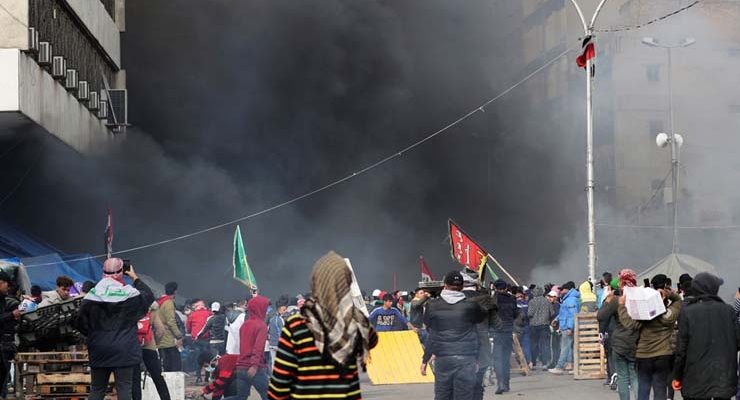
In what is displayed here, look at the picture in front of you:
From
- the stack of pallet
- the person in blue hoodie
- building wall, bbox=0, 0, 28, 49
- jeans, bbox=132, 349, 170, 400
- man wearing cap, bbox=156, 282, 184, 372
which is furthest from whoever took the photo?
building wall, bbox=0, 0, 28, 49

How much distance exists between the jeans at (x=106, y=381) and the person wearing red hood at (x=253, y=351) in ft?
4.31

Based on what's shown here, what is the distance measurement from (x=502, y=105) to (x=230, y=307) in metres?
35.2

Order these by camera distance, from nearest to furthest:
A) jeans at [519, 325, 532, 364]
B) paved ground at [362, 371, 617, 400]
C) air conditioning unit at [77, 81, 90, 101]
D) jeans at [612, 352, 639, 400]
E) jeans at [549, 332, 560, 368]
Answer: jeans at [612, 352, 639, 400] → paved ground at [362, 371, 617, 400] → jeans at [549, 332, 560, 368] → jeans at [519, 325, 532, 364] → air conditioning unit at [77, 81, 90, 101]

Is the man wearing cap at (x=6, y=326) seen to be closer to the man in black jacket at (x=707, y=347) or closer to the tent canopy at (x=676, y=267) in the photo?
the man in black jacket at (x=707, y=347)

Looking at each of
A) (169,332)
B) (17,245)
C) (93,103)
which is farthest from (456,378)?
(93,103)

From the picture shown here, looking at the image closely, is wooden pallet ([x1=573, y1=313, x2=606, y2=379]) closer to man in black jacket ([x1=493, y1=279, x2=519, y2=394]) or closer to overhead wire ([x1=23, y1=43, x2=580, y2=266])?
man in black jacket ([x1=493, y1=279, x2=519, y2=394])

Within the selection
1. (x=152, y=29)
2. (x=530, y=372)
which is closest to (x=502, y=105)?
(x=152, y=29)

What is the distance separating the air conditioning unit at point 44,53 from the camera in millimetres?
24625

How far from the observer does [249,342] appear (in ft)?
33.3

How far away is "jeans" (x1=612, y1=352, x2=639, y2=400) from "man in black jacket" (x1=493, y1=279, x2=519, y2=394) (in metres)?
4.31

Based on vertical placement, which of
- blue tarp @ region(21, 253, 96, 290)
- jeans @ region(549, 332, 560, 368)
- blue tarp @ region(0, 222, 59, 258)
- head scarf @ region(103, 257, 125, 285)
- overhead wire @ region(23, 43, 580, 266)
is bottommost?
jeans @ region(549, 332, 560, 368)

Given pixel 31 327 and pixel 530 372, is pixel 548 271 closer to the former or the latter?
pixel 530 372

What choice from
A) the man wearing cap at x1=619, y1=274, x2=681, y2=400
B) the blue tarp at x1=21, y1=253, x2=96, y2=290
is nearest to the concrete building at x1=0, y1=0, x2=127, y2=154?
the blue tarp at x1=21, y1=253, x2=96, y2=290

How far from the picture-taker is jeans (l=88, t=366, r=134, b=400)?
886 centimetres
